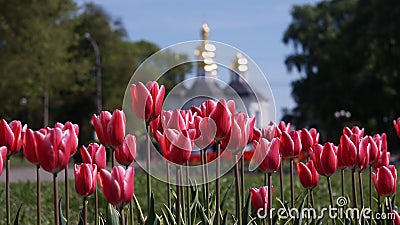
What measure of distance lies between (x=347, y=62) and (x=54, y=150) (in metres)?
42.8

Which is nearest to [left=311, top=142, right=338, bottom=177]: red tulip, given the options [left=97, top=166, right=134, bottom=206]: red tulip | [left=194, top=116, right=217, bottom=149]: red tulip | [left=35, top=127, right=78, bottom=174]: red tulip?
[left=194, top=116, right=217, bottom=149]: red tulip

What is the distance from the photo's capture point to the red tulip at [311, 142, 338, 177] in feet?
12.3

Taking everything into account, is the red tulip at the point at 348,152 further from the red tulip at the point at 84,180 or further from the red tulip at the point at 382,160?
the red tulip at the point at 84,180

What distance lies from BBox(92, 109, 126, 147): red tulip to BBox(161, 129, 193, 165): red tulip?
29 centimetres

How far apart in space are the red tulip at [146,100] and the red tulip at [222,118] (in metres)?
0.36

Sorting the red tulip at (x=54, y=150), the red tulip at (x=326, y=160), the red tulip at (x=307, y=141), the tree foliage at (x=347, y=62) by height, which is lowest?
the red tulip at (x=54, y=150)

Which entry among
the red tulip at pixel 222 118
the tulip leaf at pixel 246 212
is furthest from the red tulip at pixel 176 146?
the tulip leaf at pixel 246 212

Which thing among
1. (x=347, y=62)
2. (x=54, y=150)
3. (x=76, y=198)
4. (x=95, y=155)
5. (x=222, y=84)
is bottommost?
(x=54, y=150)

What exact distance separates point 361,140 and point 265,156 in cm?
61

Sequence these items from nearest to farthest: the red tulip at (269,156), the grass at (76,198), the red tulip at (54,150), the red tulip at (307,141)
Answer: the red tulip at (54,150) < the red tulip at (269,156) < the red tulip at (307,141) < the grass at (76,198)

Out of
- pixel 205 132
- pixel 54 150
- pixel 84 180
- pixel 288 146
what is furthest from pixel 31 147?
pixel 288 146

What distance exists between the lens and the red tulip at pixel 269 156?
346 cm

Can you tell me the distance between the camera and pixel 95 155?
3.57m

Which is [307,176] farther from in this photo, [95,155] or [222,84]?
[95,155]
